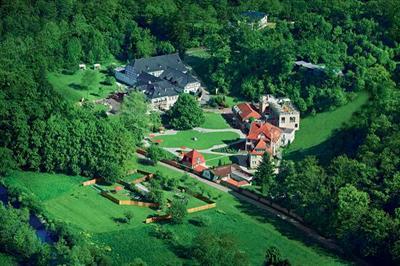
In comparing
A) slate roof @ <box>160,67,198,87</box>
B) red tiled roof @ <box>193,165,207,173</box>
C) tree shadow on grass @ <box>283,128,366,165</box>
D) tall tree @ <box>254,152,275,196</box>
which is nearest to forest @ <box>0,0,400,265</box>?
tree shadow on grass @ <box>283,128,366,165</box>

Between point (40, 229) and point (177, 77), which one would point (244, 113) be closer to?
point (177, 77)

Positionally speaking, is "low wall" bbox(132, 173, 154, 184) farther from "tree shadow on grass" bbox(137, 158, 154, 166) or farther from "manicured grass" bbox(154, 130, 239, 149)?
"manicured grass" bbox(154, 130, 239, 149)

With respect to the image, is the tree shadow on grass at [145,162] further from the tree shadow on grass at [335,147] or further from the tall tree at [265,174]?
the tree shadow on grass at [335,147]

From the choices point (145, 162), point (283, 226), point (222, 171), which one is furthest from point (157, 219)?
point (145, 162)

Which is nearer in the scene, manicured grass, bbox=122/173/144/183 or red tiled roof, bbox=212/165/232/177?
manicured grass, bbox=122/173/144/183

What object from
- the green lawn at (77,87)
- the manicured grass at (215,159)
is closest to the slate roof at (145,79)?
the green lawn at (77,87)

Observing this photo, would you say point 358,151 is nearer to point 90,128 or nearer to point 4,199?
point 90,128
